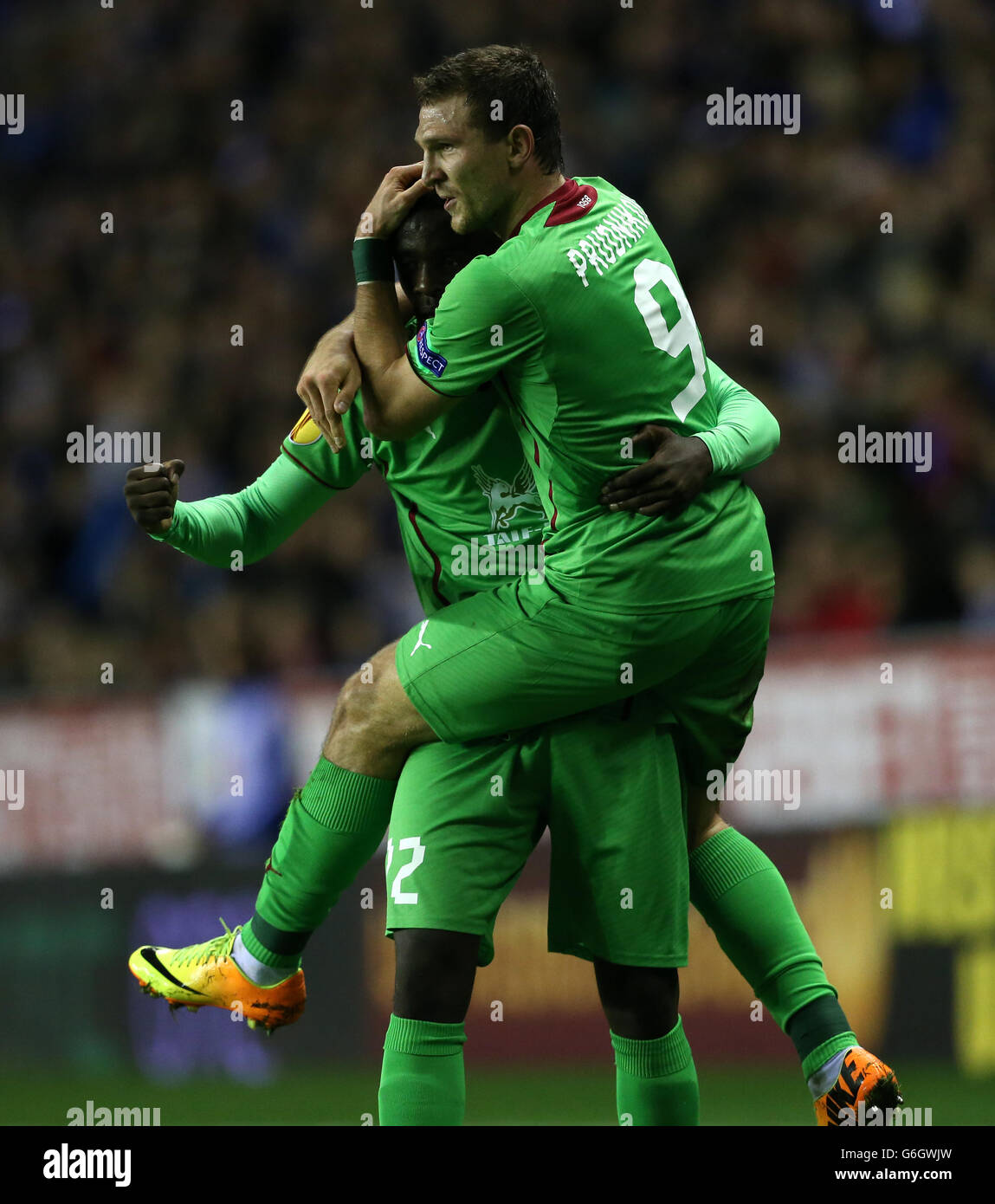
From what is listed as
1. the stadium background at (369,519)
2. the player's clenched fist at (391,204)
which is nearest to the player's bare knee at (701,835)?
the player's clenched fist at (391,204)

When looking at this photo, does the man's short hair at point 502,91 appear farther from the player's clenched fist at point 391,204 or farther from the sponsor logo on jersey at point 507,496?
the sponsor logo on jersey at point 507,496

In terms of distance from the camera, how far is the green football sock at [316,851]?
3.87 m

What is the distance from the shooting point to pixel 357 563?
31.2 feet

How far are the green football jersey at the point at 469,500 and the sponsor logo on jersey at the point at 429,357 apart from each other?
388 millimetres

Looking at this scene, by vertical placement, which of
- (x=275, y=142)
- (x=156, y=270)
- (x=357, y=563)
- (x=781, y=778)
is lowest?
(x=781, y=778)

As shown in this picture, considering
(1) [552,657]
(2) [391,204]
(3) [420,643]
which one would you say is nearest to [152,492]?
(3) [420,643]

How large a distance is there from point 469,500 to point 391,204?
650mm

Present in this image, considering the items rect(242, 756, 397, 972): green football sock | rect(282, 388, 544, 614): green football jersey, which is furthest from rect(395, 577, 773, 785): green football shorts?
rect(242, 756, 397, 972): green football sock

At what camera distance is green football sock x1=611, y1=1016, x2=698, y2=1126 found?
387 cm
